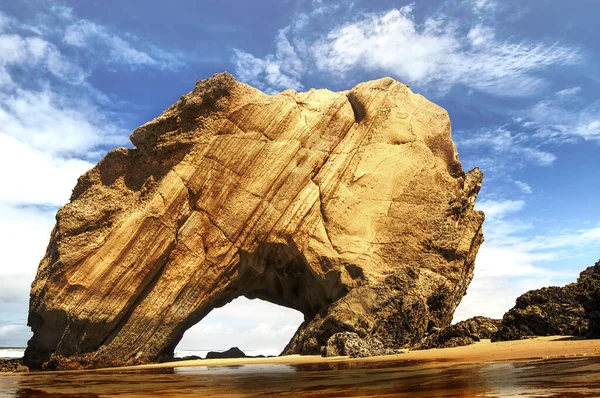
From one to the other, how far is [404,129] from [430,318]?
833cm

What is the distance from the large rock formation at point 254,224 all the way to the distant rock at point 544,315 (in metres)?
3.52

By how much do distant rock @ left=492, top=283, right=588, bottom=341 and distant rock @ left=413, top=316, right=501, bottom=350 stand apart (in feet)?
2.92

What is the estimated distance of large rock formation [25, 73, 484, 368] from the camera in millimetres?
18234

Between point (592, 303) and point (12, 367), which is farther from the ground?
point (592, 303)

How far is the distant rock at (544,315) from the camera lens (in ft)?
43.0

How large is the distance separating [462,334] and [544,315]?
8.00 feet

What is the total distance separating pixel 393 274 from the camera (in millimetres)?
17438

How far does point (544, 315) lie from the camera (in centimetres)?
1350

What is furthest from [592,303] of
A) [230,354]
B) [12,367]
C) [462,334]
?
[230,354]

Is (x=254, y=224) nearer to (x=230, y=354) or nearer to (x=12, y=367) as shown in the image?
(x=230, y=354)

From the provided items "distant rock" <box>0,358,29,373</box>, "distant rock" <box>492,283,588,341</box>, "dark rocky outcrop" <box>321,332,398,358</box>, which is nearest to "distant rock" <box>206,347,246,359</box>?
"distant rock" <box>0,358,29,373</box>

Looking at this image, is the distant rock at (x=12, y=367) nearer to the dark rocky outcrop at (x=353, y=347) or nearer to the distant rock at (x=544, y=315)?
the dark rocky outcrop at (x=353, y=347)

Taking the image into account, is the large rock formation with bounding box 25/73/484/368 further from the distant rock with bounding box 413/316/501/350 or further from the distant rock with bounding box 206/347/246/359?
the distant rock with bounding box 206/347/246/359

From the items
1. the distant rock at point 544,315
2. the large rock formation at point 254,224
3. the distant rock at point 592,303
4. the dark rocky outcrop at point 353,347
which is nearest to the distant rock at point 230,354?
the large rock formation at point 254,224
